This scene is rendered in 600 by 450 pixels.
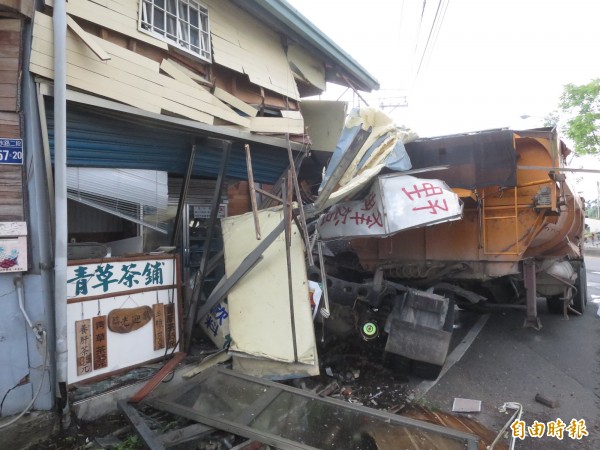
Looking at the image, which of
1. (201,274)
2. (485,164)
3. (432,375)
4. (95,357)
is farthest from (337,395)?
(485,164)

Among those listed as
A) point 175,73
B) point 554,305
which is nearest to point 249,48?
point 175,73

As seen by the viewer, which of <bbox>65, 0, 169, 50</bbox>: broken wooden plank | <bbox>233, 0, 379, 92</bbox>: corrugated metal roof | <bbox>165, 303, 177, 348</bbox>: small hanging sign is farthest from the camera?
<bbox>233, 0, 379, 92</bbox>: corrugated metal roof

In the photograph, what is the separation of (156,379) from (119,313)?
2.88 feet

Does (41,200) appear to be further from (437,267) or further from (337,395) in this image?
(437,267)

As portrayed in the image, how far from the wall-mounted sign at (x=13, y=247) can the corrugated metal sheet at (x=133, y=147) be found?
950 mm

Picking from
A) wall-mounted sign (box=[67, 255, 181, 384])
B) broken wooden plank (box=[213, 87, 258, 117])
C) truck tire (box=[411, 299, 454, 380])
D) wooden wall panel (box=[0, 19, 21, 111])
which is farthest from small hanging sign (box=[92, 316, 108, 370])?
truck tire (box=[411, 299, 454, 380])

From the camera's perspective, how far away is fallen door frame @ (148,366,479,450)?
324cm

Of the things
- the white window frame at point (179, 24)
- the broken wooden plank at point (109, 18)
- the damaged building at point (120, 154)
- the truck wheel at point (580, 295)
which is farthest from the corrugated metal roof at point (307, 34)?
the truck wheel at point (580, 295)

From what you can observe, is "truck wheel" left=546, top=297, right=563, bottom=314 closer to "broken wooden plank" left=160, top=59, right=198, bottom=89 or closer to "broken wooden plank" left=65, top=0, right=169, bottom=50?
"broken wooden plank" left=160, top=59, right=198, bottom=89

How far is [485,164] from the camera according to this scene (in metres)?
5.15

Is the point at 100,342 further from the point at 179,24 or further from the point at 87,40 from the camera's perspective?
the point at 179,24

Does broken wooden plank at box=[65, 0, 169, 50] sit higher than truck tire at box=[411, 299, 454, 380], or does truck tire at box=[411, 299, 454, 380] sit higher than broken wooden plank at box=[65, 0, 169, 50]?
broken wooden plank at box=[65, 0, 169, 50]

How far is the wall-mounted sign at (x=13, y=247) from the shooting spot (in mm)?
3340

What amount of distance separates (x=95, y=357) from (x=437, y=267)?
4896mm
